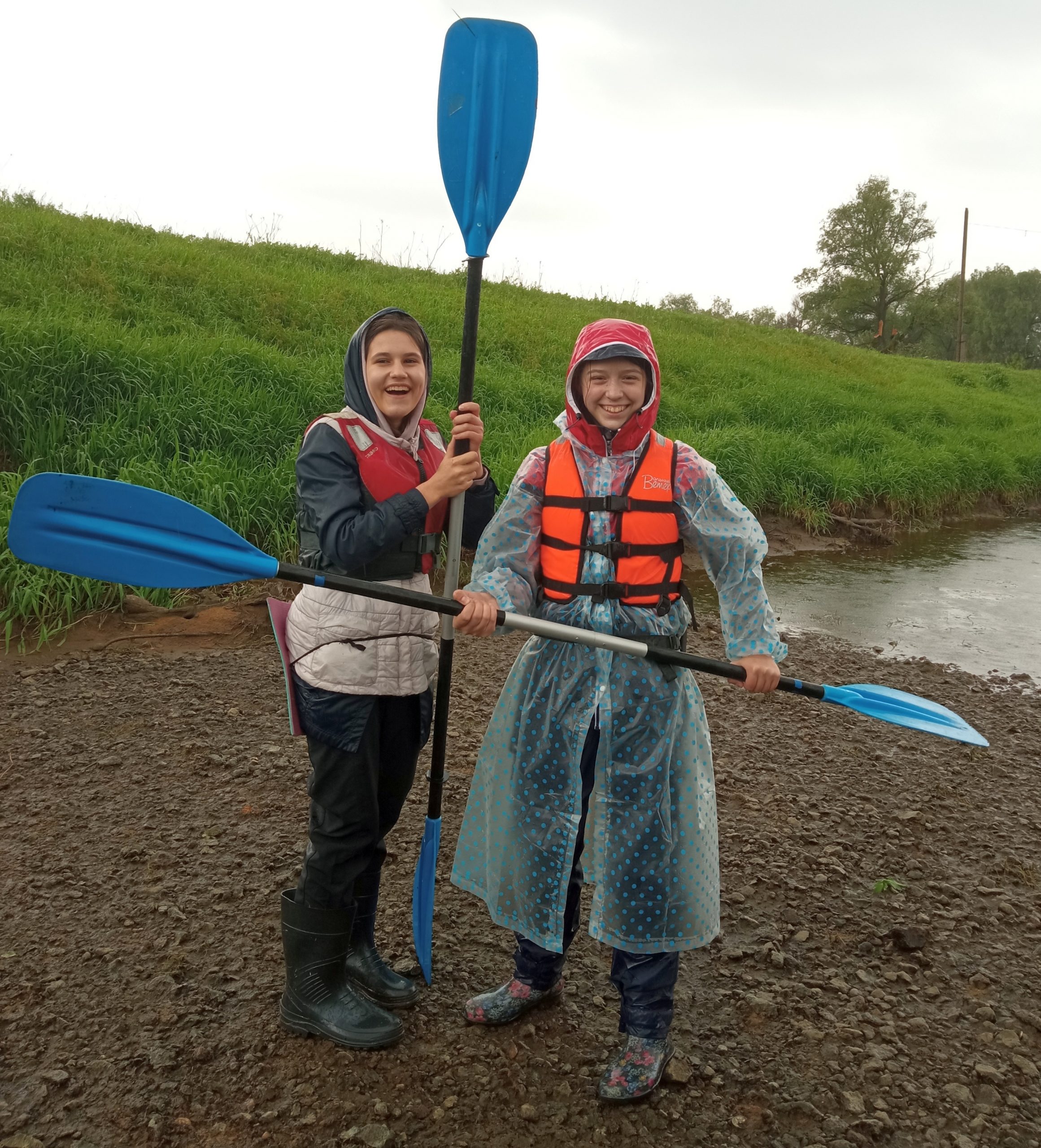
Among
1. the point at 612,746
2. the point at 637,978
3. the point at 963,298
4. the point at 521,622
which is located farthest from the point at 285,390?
the point at 963,298

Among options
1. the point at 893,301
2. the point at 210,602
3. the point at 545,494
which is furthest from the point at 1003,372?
the point at 545,494

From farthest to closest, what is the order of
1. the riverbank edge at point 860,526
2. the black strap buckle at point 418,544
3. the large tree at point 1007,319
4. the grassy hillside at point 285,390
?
the large tree at point 1007,319, the riverbank edge at point 860,526, the grassy hillside at point 285,390, the black strap buckle at point 418,544

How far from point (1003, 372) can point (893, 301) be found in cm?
1740

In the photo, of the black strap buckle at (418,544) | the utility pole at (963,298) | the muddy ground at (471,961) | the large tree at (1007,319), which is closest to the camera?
the muddy ground at (471,961)

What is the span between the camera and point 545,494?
2088mm

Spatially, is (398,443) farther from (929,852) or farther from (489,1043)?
(929,852)

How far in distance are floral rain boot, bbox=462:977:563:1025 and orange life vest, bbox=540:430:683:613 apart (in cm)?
92

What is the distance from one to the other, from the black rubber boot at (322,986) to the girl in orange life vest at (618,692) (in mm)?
341

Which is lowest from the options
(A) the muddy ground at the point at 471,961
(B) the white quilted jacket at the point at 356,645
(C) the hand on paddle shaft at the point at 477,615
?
(A) the muddy ground at the point at 471,961

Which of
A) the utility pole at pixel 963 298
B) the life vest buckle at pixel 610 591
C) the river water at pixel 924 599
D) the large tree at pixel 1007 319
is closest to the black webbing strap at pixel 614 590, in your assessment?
the life vest buckle at pixel 610 591

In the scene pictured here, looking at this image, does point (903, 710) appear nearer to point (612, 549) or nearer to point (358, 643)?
point (612, 549)

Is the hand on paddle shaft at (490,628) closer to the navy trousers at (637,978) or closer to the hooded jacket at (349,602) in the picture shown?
the hooded jacket at (349,602)

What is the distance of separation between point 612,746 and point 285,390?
5.41 metres

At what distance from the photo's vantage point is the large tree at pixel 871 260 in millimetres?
36281
